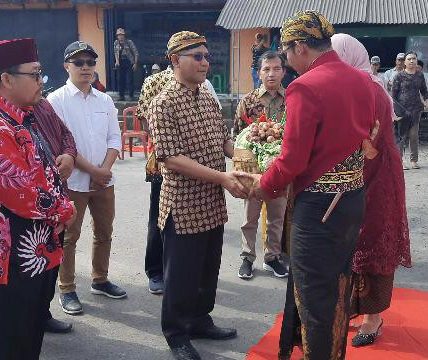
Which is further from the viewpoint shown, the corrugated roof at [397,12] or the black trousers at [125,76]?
the black trousers at [125,76]

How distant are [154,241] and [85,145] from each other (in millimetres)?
984

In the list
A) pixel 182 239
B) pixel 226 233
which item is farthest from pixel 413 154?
pixel 182 239

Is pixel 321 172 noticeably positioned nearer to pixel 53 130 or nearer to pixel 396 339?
pixel 396 339

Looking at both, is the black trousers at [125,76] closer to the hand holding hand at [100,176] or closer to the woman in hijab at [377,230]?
the hand holding hand at [100,176]

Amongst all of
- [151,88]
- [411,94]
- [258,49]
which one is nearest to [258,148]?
[151,88]

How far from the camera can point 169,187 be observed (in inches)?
130

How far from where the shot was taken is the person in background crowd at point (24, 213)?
2.37 meters

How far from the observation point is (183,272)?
3.34 m

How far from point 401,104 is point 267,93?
5.17 metres

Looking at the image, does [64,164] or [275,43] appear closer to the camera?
[64,164]

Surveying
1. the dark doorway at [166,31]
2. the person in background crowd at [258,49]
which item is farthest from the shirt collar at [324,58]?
the dark doorway at [166,31]

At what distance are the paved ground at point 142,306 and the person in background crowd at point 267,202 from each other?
138 millimetres

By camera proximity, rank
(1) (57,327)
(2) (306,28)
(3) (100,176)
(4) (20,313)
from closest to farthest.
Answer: (4) (20,313) → (2) (306,28) → (1) (57,327) → (3) (100,176)

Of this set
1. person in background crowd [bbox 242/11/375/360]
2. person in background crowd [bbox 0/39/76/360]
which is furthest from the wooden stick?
person in background crowd [bbox 0/39/76/360]
